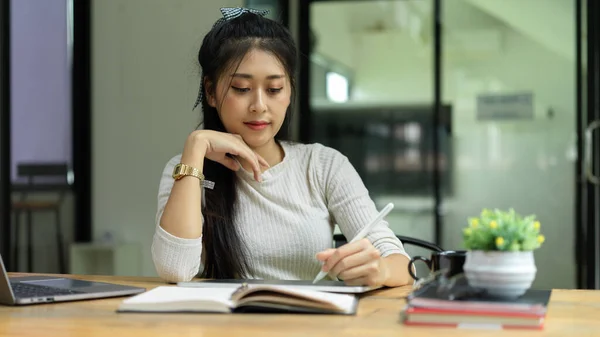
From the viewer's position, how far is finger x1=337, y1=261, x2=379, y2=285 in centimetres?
153

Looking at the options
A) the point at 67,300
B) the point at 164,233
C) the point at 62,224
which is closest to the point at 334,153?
the point at 164,233

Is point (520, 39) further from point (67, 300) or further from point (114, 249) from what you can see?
point (67, 300)

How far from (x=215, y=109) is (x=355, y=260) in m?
0.79

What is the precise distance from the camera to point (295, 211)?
209cm

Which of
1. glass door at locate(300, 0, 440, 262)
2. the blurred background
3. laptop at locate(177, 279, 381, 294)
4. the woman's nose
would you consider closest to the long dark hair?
the woman's nose

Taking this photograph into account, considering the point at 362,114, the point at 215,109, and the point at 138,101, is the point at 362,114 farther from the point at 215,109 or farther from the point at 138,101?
the point at 215,109

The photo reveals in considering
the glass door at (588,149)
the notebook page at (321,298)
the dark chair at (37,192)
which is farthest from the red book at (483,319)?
the dark chair at (37,192)

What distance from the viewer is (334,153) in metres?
2.19

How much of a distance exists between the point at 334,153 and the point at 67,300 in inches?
35.6

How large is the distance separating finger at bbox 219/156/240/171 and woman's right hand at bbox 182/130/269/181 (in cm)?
2

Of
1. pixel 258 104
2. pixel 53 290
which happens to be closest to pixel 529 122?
pixel 258 104

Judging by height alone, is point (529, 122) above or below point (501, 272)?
above

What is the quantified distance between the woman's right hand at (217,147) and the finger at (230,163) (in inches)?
0.7

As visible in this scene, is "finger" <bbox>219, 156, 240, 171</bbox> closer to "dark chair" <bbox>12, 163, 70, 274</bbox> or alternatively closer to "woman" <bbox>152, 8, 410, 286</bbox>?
"woman" <bbox>152, 8, 410, 286</bbox>
